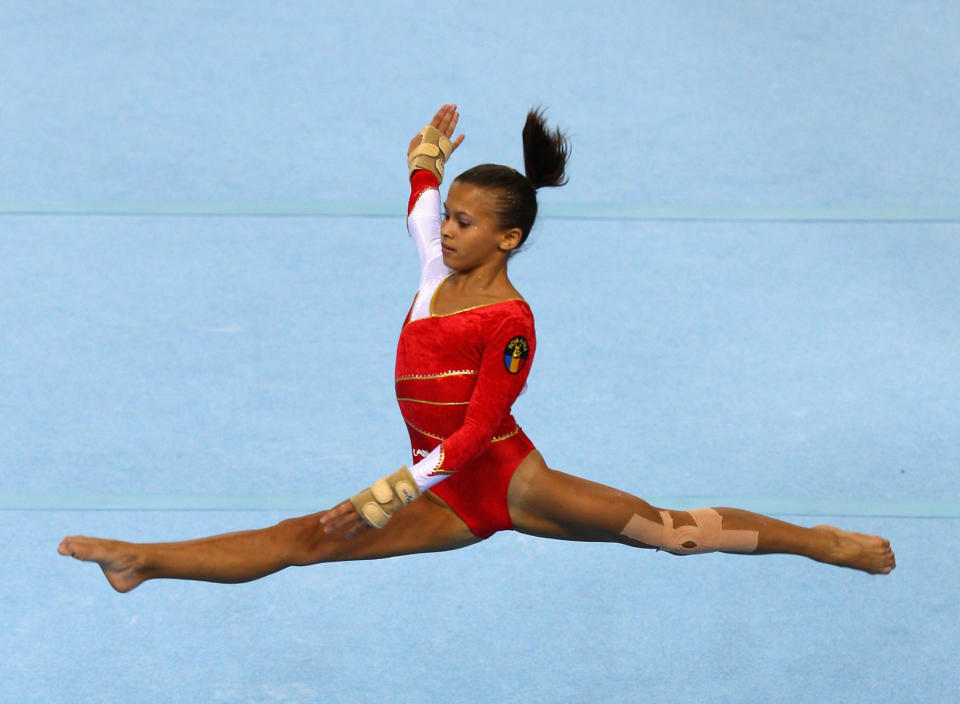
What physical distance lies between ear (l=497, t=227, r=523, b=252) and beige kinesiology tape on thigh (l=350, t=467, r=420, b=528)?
0.53 meters

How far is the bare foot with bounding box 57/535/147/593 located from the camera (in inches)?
106

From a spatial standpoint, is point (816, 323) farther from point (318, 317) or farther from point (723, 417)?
point (318, 317)

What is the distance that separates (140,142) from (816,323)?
2.96 m

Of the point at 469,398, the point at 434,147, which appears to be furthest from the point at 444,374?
the point at 434,147

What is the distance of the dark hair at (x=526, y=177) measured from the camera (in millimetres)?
2807

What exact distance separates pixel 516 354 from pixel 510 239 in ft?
0.88

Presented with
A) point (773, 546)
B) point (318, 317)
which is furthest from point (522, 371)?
point (318, 317)

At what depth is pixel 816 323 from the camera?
4.72 meters

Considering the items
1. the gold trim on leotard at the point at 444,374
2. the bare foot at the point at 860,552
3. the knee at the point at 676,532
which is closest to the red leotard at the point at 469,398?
the gold trim on leotard at the point at 444,374

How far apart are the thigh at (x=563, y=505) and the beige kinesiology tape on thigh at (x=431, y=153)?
0.76 m

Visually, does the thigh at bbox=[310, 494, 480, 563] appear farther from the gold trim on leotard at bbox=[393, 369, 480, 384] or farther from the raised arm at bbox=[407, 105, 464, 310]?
the raised arm at bbox=[407, 105, 464, 310]

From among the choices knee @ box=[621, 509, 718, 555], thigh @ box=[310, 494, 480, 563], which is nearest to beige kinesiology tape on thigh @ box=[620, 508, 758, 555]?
knee @ box=[621, 509, 718, 555]

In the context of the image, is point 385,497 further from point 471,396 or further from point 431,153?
point 431,153

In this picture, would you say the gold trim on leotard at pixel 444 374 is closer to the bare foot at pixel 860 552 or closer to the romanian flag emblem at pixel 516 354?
the romanian flag emblem at pixel 516 354
